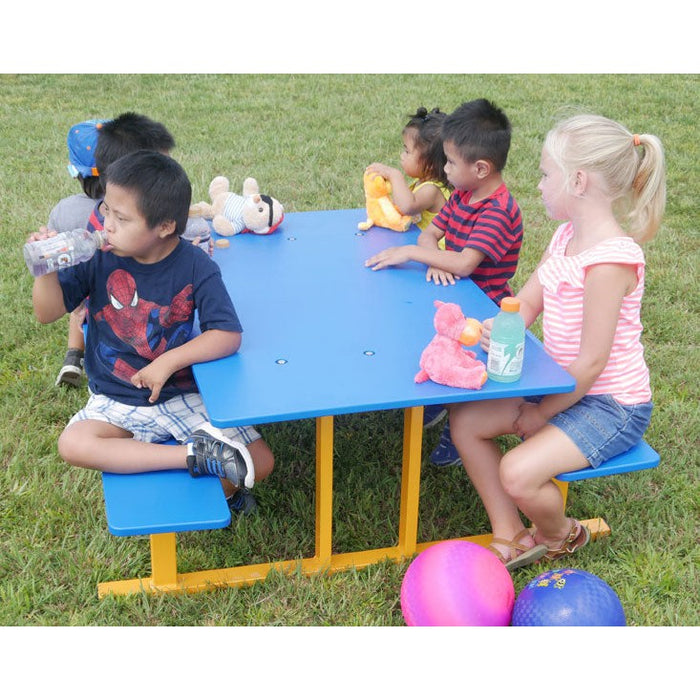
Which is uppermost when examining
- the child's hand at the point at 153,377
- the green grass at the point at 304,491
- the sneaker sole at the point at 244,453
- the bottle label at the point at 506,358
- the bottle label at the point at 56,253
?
the bottle label at the point at 56,253

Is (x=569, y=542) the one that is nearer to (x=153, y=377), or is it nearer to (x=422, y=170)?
(x=153, y=377)

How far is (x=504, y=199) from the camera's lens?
357 centimetres

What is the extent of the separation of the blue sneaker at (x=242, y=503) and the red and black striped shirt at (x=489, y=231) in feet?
3.82

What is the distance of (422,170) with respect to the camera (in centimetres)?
408

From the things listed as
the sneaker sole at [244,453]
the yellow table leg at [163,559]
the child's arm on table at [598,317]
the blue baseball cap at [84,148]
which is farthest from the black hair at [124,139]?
the child's arm on table at [598,317]

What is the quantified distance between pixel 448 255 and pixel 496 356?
2.66ft

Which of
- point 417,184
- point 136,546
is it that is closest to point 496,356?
point 136,546

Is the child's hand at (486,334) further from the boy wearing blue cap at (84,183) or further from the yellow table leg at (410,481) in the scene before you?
the boy wearing blue cap at (84,183)

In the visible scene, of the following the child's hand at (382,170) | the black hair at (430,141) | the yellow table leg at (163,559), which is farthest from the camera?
the child's hand at (382,170)

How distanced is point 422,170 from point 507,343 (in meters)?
1.54

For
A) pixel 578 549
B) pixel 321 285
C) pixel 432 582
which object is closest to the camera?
pixel 432 582

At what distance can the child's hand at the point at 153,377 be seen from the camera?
2.90 m

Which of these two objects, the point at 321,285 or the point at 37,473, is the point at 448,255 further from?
the point at 37,473

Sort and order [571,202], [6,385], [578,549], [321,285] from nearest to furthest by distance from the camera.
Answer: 1. [571,202]
2. [578,549]
3. [321,285]
4. [6,385]
